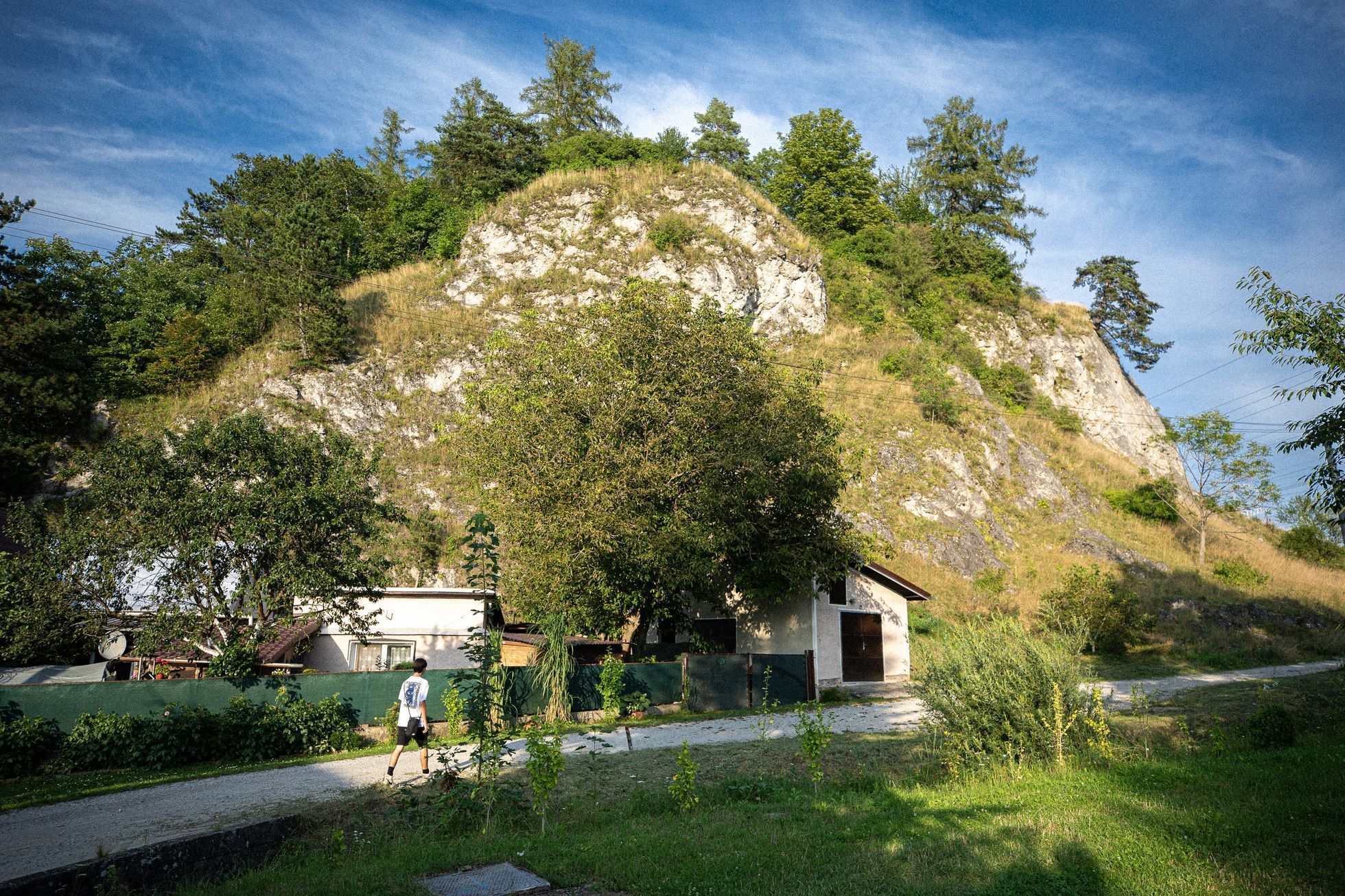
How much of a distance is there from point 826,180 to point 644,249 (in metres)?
23.9

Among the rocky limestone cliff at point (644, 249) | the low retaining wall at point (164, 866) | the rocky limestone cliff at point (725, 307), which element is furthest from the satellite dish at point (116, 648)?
the rocky limestone cliff at point (644, 249)

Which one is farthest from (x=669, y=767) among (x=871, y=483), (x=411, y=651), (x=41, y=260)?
(x=41, y=260)

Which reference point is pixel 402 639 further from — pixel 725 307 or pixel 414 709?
pixel 725 307

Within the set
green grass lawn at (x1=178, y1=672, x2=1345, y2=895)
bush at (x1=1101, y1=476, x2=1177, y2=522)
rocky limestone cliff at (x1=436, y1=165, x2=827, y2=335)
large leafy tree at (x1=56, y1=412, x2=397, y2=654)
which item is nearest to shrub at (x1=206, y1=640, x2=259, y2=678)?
large leafy tree at (x1=56, y1=412, x2=397, y2=654)

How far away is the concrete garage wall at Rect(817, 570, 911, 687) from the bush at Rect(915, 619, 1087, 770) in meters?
17.6

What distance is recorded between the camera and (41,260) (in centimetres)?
4219

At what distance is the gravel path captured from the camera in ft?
28.5

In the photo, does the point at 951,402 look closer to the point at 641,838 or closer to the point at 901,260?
the point at 901,260

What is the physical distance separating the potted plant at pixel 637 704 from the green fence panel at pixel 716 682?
1476mm

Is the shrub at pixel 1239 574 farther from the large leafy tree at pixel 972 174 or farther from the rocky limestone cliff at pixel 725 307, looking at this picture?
the large leafy tree at pixel 972 174

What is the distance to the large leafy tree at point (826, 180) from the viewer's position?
64.4 meters

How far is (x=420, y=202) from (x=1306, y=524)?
68319 mm

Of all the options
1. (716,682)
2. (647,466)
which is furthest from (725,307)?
(716,682)

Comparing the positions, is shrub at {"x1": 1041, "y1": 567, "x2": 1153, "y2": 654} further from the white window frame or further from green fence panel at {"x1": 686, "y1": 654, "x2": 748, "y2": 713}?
the white window frame
